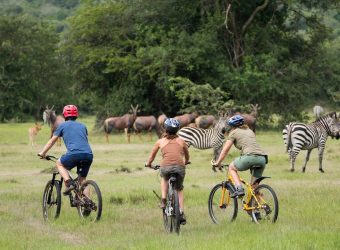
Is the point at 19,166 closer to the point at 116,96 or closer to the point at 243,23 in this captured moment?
the point at 116,96

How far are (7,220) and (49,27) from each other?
238ft

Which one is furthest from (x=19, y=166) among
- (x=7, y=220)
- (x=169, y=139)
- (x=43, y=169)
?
(x=169, y=139)

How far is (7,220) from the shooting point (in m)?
13.6

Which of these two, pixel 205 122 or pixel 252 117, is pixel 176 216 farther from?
pixel 252 117

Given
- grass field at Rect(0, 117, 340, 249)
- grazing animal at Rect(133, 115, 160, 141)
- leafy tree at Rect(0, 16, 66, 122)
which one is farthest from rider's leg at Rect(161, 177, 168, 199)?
leafy tree at Rect(0, 16, 66, 122)

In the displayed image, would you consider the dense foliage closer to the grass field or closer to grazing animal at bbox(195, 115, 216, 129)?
grazing animal at bbox(195, 115, 216, 129)

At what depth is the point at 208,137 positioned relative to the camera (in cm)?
2666

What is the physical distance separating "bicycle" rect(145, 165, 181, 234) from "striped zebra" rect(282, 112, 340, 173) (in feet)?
37.2

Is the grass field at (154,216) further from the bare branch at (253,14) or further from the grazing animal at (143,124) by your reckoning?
the bare branch at (253,14)

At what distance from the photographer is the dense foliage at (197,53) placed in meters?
46.7

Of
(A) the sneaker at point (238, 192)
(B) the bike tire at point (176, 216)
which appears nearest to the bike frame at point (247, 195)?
(A) the sneaker at point (238, 192)

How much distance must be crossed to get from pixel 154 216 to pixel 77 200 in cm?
160

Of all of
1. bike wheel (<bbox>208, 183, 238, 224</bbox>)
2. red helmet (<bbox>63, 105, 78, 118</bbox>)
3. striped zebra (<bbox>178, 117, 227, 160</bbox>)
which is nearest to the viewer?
bike wheel (<bbox>208, 183, 238, 224</bbox>)

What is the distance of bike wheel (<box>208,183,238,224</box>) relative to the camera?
1264 cm
